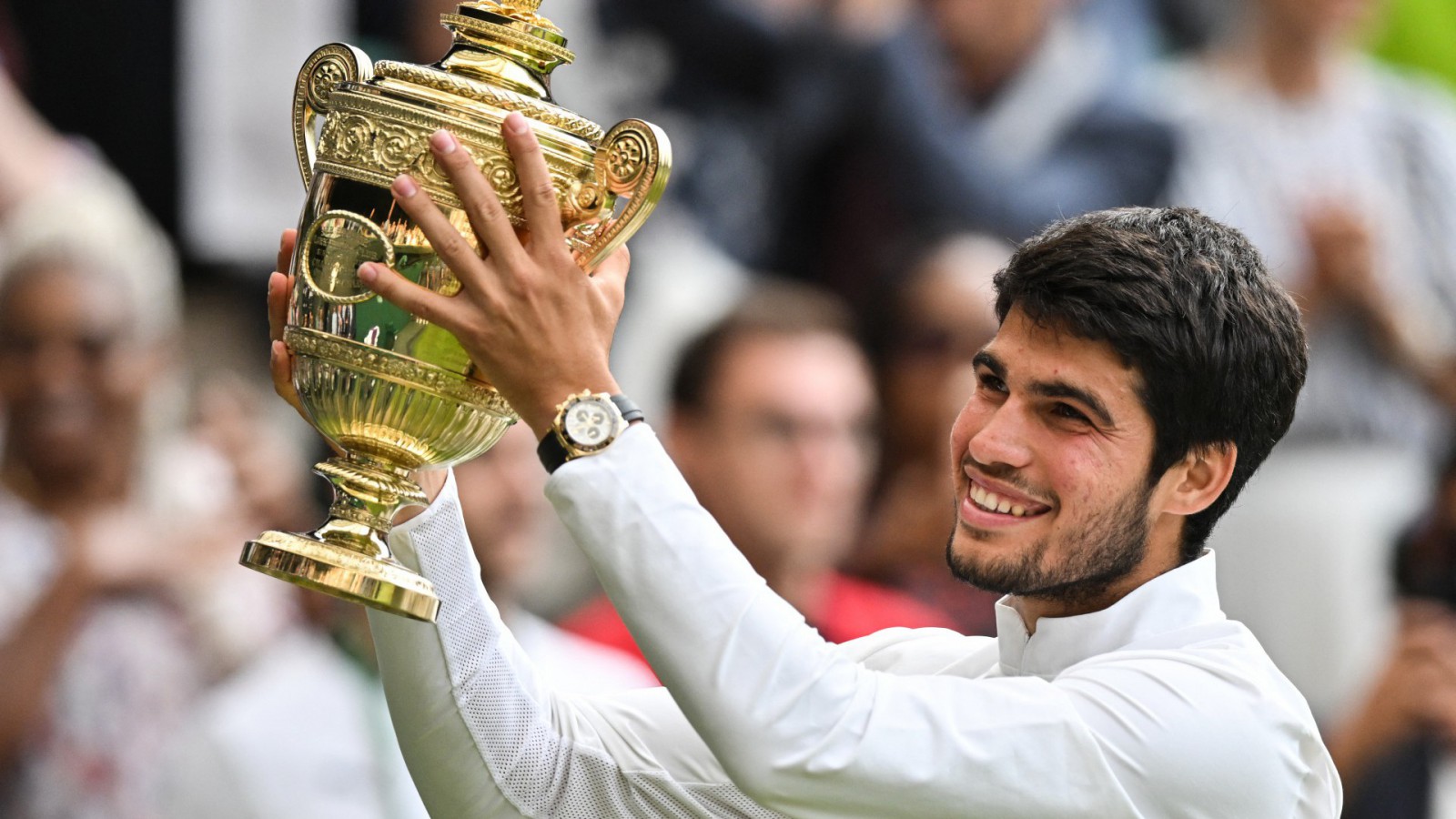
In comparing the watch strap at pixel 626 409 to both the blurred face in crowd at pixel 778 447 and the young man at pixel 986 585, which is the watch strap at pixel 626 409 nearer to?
the young man at pixel 986 585

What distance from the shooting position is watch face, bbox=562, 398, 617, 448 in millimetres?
2326

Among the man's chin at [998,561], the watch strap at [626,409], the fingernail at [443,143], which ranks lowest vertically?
the man's chin at [998,561]

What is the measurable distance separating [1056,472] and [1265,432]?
15.2 inches

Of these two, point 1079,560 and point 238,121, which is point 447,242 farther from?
point 238,121

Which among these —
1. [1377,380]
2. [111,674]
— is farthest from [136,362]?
[1377,380]

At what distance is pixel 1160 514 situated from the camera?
9.12ft

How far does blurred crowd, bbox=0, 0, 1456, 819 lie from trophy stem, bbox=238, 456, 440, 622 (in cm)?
300

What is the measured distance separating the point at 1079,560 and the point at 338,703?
3.49 meters

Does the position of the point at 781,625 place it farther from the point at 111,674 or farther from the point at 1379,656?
the point at 1379,656

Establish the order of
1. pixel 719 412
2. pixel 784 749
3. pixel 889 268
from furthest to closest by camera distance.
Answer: pixel 889 268 < pixel 719 412 < pixel 784 749

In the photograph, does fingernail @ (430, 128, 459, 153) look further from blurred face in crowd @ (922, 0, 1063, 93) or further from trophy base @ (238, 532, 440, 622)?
blurred face in crowd @ (922, 0, 1063, 93)

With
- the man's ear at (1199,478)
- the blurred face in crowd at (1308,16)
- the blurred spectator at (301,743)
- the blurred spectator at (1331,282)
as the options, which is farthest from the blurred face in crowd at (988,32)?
→ the man's ear at (1199,478)

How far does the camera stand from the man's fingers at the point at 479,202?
2332 millimetres

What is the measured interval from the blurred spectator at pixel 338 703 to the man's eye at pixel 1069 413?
3.11 metres
